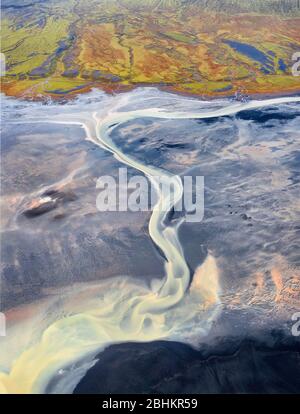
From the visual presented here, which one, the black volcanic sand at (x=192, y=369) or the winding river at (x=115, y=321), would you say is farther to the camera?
the winding river at (x=115, y=321)

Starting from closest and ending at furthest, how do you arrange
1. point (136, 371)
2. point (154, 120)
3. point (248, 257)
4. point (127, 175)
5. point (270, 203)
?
point (136, 371) → point (248, 257) → point (270, 203) → point (127, 175) → point (154, 120)

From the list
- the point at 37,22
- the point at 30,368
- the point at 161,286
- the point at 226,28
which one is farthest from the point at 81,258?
the point at 37,22

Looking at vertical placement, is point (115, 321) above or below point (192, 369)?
above

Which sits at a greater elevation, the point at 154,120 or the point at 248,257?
the point at 154,120

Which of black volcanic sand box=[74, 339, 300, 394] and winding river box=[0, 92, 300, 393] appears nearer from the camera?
black volcanic sand box=[74, 339, 300, 394]

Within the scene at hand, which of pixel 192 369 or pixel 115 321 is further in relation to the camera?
pixel 115 321
